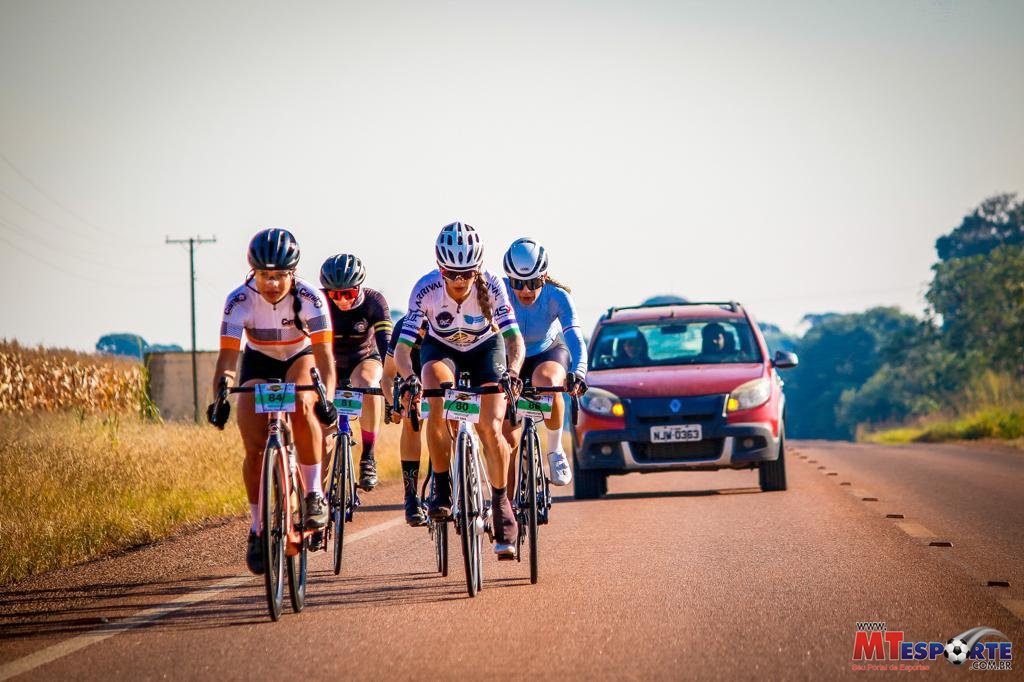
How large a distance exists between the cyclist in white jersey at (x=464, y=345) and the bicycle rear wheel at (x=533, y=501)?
15cm

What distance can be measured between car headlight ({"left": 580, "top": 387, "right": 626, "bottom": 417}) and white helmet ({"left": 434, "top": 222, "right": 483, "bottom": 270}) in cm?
606

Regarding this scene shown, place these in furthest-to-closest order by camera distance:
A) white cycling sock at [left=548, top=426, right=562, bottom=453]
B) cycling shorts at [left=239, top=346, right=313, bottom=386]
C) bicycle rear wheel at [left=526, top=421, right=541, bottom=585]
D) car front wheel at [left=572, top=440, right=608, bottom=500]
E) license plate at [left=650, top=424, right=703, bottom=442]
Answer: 1. car front wheel at [left=572, top=440, right=608, bottom=500]
2. license plate at [left=650, top=424, right=703, bottom=442]
3. white cycling sock at [left=548, top=426, right=562, bottom=453]
4. bicycle rear wheel at [left=526, top=421, right=541, bottom=585]
5. cycling shorts at [left=239, top=346, right=313, bottom=386]

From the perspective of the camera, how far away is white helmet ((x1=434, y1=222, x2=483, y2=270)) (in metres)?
8.23

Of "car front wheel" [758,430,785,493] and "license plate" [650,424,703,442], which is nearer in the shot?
"license plate" [650,424,703,442]

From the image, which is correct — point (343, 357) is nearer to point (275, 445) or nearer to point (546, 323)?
point (546, 323)

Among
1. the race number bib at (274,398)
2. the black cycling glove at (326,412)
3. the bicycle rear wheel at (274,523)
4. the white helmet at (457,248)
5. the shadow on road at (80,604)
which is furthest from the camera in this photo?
the white helmet at (457,248)

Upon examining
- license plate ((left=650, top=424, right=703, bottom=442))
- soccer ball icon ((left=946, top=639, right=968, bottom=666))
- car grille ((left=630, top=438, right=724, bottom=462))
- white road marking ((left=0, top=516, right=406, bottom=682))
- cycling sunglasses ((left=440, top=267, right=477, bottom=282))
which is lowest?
soccer ball icon ((left=946, top=639, right=968, bottom=666))

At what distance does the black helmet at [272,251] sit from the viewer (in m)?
7.75

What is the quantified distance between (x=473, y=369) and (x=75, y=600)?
8.97ft

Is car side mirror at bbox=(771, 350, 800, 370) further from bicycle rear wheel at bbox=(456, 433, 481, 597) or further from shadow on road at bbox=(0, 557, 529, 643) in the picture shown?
bicycle rear wheel at bbox=(456, 433, 481, 597)

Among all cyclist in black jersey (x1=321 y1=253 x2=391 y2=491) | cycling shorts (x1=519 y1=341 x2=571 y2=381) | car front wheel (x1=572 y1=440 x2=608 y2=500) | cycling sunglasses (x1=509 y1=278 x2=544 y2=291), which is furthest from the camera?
car front wheel (x1=572 y1=440 x2=608 y2=500)

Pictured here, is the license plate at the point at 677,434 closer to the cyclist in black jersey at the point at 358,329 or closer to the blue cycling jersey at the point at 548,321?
the blue cycling jersey at the point at 548,321

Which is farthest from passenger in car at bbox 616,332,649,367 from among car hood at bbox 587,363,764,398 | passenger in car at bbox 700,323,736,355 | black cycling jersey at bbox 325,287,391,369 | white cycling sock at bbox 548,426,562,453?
black cycling jersey at bbox 325,287,391,369

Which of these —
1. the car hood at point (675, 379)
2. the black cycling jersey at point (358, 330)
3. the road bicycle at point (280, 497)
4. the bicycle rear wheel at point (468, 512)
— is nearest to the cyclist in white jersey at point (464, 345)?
the bicycle rear wheel at point (468, 512)
